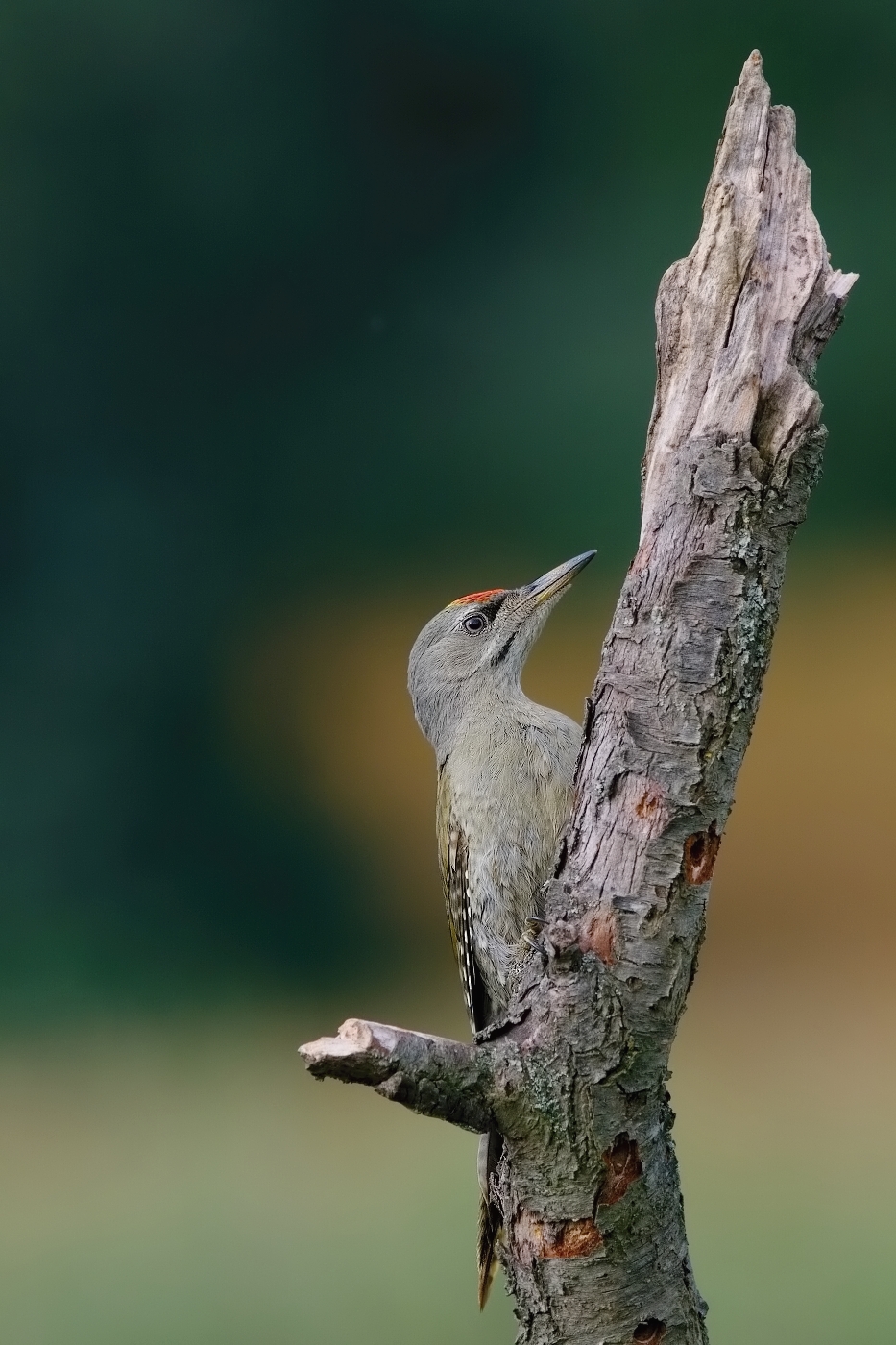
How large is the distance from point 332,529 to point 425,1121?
2357mm

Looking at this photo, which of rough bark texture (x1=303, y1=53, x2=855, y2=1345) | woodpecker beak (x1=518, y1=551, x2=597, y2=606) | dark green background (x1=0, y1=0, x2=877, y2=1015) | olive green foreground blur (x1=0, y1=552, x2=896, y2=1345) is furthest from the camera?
dark green background (x1=0, y1=0, x2=877, y2=1015)

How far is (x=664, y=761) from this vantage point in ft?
7.25

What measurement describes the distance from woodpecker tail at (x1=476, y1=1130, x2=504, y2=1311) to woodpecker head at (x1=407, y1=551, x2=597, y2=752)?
3.98ft

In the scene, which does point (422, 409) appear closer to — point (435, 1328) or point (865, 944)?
point (865, 944)

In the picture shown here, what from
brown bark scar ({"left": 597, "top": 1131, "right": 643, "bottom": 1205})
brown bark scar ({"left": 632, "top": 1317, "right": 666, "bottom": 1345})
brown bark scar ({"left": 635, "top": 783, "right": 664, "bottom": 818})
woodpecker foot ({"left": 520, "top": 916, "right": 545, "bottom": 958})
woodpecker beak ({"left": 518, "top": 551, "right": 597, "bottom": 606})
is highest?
woodpecker beak ({"left": 518, "top": 551, "right": 597, "bottom": 606})

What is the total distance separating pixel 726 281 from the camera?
224cm

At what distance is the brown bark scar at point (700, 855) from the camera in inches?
87.8

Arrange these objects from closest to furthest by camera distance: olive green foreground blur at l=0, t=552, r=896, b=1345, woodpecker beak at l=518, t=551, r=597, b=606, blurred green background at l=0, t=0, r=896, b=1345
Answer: woodpecker beak at l=518, t=551, r=597, b=606
olive green foreground blur at l=0, t=552, r=896, b=1345
blurred green background at l=0, t=0, r=896, b=1345

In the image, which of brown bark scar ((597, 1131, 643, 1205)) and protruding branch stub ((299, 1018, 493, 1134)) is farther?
brown bark scar ((597, 1131, 643, 1205))

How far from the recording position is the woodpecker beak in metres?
3.62

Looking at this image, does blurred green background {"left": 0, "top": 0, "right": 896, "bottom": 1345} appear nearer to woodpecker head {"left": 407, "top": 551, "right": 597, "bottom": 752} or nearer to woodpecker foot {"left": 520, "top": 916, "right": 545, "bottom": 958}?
woodpecker head {"left": 407, "top": 551, "right": 597, "bottom": 752}

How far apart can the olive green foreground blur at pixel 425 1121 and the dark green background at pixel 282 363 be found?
0.88ft

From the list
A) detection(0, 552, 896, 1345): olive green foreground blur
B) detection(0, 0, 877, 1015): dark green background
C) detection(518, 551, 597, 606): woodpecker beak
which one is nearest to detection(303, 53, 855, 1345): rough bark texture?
detection(518, 551, 597, 606): woodpecker beak

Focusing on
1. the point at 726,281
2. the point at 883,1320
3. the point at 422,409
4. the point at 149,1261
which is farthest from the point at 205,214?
the point at 883,1320
